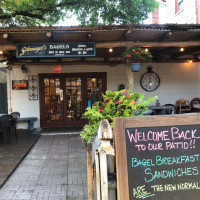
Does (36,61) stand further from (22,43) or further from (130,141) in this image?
(130,141)

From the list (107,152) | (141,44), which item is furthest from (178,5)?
(107,152)

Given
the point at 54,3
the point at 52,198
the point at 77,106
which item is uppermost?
the point at 54,3

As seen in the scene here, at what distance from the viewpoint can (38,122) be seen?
8.30 m

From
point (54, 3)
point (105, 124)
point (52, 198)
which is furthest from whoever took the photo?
point (54, 3)

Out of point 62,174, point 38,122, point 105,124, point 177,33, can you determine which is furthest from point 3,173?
point 177,33


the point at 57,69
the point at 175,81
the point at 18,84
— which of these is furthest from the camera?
the point at 175,81

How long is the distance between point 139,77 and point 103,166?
7054 millimetres

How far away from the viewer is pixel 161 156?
1903 millimetres

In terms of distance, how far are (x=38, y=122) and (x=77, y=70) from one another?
2.58 meters

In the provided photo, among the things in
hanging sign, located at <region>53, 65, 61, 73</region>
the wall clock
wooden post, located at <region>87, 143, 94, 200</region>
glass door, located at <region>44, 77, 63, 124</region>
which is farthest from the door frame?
wooden post, located at <region>87, 143, 94, 200</region>

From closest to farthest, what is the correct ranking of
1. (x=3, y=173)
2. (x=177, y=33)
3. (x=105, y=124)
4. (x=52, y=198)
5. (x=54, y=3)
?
1. (x=105, y=124)
2. (x=52, y=198)
3. (x=3, y=173)
4. (x=177, y=33)
5. (x=54, y=3)

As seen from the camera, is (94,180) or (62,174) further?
(62,174)

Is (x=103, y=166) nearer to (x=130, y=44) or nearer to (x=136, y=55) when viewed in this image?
(x=136, y=55)

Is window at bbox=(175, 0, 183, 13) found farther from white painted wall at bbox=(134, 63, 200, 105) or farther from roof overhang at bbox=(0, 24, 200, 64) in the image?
roof overhang at bbox=(0, 24, 200, 64)
